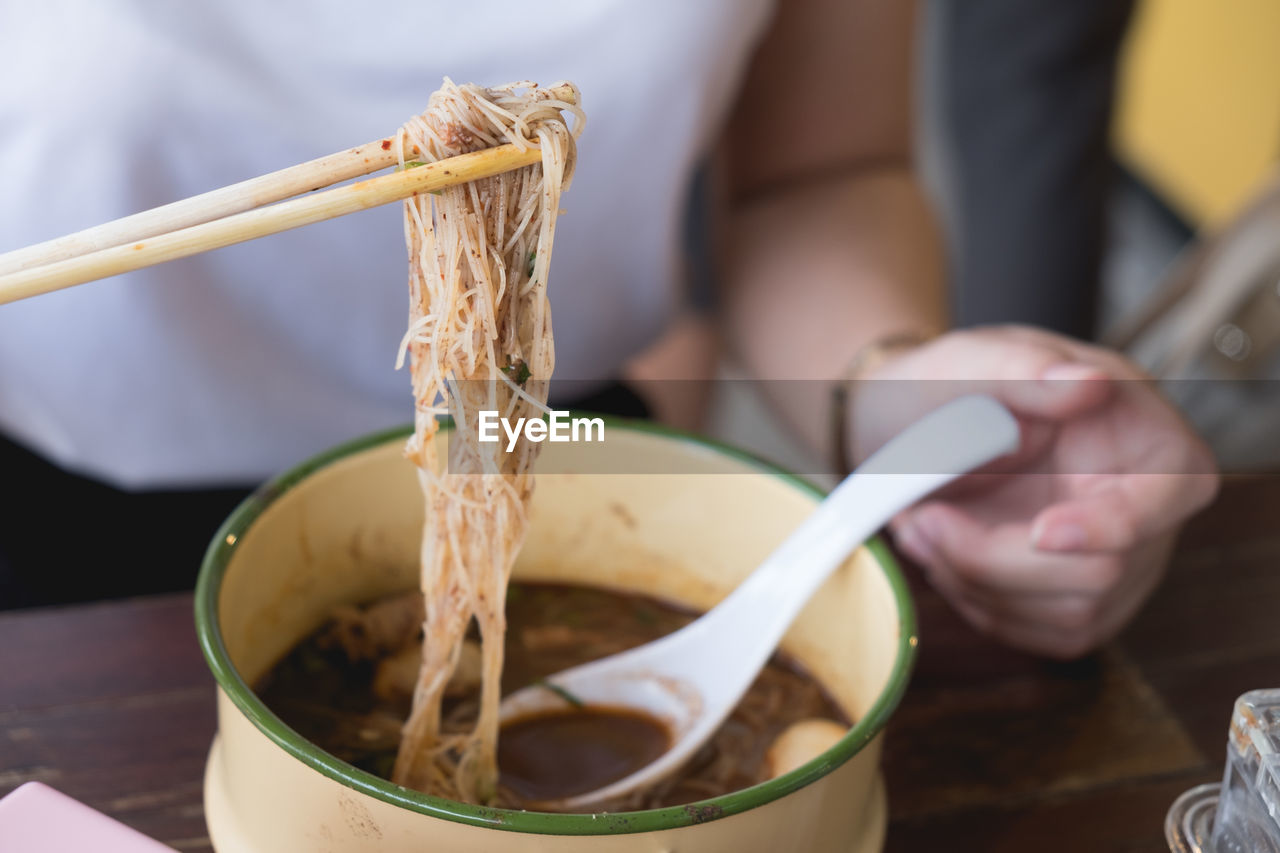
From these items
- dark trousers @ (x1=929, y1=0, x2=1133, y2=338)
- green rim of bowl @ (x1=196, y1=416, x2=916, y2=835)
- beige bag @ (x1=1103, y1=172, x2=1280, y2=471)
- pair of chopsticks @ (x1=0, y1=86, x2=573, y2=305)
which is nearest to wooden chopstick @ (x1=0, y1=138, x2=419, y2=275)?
pair of chopsticks @ (x1=0, y1=86, x2=573, y2=305)

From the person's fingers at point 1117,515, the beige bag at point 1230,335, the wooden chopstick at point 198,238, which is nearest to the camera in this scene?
the wooden chopstick at point 198,238

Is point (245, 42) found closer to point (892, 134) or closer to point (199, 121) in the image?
point (199, 121)

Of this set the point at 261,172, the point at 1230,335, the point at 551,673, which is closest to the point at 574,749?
the point at 551,673

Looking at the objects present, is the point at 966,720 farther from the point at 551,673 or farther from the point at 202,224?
the point at 202,224

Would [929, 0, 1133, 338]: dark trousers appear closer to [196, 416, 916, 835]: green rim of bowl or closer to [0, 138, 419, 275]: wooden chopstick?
[196, 416, 916, 835]: green rim of bowl

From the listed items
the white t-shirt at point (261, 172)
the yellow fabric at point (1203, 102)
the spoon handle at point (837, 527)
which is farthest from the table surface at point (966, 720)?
the yellow fabric at point (1203, 102)

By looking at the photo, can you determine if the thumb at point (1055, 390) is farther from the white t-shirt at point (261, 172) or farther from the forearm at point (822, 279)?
the white t-shirt at point (261, 172)
